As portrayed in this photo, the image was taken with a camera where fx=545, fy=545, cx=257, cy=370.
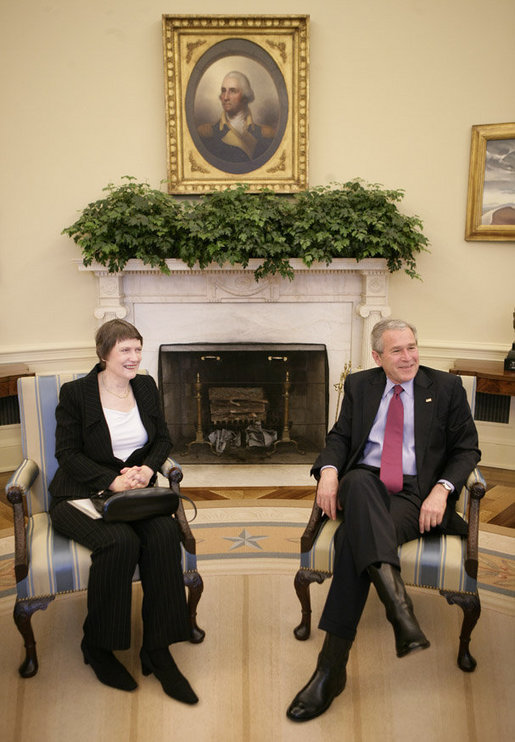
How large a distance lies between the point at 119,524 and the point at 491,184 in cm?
369

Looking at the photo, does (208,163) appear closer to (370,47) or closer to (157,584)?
(370,47)

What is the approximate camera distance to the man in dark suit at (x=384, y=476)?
73.6 inches

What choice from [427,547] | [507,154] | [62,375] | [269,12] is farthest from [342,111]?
[427,547]

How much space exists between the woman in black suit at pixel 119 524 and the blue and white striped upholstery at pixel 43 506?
2.5 inches

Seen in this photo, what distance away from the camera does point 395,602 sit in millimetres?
1774

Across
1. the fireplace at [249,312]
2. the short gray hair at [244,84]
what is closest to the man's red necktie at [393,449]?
the fireplace at [249,312]

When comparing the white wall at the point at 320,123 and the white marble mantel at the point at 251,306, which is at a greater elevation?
the white wall at the point at 320,123

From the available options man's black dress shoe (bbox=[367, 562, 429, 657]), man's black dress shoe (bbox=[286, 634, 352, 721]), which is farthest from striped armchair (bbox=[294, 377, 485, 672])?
man's black dress shoe (bbox=[286, 634, 352, 721])

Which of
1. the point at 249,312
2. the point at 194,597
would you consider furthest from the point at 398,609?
the point at 249,312

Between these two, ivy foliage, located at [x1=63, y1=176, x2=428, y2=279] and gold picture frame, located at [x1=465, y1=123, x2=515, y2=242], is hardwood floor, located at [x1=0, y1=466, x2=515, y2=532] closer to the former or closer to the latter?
ivy foliage, located at [x1=63, y1=176, x2=428, y2=279]

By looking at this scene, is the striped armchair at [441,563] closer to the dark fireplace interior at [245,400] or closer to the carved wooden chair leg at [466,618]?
the carved wooden chair leg at [466,618]

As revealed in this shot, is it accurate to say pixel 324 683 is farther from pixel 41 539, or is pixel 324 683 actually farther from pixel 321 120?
pixel 321 120

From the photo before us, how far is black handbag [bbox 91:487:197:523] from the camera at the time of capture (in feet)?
6.63

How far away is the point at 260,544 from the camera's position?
2996 mm
